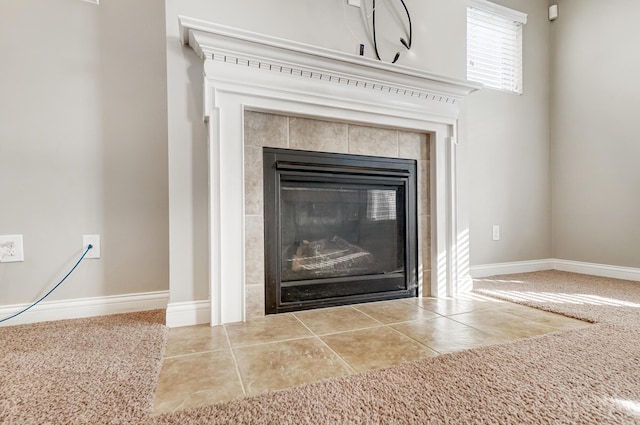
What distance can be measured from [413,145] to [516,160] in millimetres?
1269

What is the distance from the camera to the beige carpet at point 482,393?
780 mm

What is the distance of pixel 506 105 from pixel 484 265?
1319 mm

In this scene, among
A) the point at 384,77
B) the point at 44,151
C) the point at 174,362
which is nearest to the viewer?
the point at 174,362

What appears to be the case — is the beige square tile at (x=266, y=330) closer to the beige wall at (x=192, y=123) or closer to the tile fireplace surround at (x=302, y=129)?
the tile fireplace surround at (x=302, y=129)

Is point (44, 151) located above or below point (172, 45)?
below

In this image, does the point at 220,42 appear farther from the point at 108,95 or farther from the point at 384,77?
the point at 384,77

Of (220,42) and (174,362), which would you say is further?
(220,42)

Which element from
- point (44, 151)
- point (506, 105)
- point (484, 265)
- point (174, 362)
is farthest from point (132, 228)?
point (506, 105)

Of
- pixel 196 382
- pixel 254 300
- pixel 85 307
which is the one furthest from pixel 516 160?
pixel 85 307

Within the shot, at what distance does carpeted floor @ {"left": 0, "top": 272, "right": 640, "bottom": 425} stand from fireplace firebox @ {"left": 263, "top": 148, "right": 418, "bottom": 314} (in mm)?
694

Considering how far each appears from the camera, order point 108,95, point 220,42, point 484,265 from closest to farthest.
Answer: point 220,42 → point 108,95 → point 484,265

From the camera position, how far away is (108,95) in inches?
64.2

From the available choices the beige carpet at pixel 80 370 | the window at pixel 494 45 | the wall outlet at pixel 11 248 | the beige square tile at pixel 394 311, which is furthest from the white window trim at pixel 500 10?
the wall outlet at pixel 11 248

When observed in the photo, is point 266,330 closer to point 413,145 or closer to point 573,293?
point 413,145
